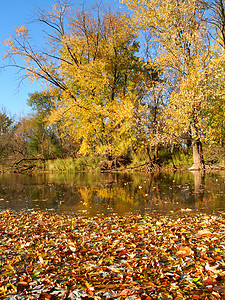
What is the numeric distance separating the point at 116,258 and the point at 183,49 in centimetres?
1353

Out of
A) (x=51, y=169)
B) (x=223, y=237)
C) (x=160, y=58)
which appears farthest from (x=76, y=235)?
(x=51, y=169)

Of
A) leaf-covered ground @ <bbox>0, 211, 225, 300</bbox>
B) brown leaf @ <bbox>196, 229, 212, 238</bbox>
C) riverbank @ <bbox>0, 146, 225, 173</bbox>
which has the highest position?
riverbank @ <bbox>0, 146, 225, 173</bbox>

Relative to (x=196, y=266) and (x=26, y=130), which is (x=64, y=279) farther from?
(x=26, y=130)

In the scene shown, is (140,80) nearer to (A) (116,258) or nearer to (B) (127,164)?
(B) (127,164)

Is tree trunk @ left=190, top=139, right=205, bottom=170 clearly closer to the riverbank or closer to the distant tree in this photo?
the riverbank

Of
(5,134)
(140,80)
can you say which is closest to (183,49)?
(140,80)

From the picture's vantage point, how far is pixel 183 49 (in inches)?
548

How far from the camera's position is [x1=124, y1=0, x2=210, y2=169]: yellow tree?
40.4 ft

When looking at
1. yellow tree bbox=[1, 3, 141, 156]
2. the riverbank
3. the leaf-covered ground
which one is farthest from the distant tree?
the leaf-covered ground

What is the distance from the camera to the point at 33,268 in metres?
3.29

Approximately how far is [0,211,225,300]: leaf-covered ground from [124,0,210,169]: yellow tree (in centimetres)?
811

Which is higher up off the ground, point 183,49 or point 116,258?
point 183,49

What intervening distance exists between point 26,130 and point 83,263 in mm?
32418

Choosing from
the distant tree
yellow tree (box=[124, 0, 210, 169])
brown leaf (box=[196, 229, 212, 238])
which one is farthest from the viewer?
the distant tree
